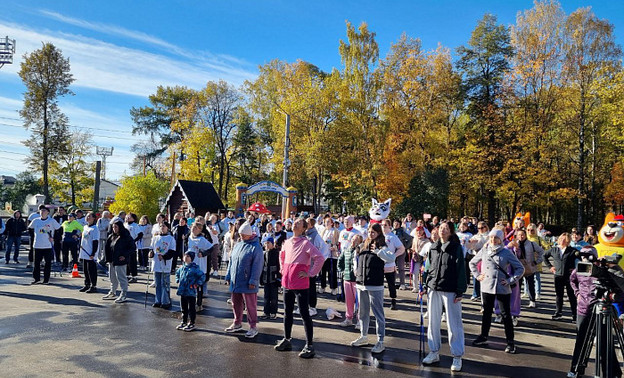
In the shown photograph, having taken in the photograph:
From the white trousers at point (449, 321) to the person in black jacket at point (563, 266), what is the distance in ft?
13.8

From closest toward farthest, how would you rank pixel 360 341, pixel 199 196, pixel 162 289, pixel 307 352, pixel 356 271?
pixel 307 352 → pixel 356 271 → pixel 360 341 → pixel 162 289 → pixel 199 196

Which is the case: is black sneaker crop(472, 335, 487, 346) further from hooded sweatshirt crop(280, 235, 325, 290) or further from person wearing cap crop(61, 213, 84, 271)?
person wearing cap crop(61, 213, 84, 271)

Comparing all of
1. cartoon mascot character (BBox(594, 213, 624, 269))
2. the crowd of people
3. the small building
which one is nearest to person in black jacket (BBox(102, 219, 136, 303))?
the crowd of people

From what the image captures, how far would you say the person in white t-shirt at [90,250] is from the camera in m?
10.5

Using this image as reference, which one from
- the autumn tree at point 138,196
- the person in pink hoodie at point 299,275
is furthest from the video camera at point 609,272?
the autumn tree at point 138,196

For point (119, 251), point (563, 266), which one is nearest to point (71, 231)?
point (119, 251)

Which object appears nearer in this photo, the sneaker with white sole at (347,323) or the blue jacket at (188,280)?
the blue jacket at (188,280)

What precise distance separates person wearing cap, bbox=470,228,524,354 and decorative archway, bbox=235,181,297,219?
17792 millimetres

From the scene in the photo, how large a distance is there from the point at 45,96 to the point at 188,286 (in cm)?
3532

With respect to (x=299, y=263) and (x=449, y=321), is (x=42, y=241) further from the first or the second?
(x=449, y=321)

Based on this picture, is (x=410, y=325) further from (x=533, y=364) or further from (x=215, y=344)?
(x=215, y=344)

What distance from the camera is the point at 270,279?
28.1 feet

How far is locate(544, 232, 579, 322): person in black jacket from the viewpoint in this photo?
9.03m

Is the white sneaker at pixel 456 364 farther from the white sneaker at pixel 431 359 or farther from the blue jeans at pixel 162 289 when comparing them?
the blue jeans at pixel 162 289
